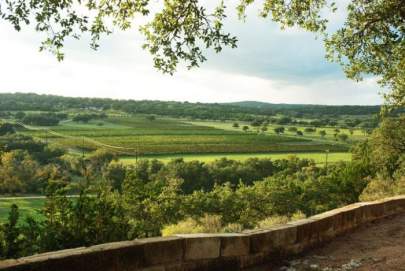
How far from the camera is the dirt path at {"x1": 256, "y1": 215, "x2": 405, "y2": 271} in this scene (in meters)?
6.09

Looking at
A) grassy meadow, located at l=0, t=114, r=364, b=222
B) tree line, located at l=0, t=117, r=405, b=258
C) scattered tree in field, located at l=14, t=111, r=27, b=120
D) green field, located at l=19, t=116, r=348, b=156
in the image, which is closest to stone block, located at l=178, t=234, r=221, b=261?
tree line, located at l=0, t=117, r=405, b=258

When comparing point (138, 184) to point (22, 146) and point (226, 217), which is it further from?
point (22, 146)

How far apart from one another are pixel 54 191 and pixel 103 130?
110m

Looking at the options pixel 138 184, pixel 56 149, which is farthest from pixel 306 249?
pixel 56 149

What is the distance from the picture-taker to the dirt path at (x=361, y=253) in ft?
20.0

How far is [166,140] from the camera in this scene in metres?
102

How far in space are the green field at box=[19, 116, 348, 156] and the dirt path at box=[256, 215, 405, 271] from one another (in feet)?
254

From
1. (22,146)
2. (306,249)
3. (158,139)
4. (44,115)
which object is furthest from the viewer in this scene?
(44,115)

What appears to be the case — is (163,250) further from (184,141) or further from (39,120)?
(39,120)

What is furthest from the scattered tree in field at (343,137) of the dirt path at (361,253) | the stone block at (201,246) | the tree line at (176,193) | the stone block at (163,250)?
the stone block at (163,250)

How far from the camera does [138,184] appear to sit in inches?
348

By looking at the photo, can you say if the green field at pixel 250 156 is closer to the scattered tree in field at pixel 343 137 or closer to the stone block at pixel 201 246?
the scattered tree in field at pixel 343 137

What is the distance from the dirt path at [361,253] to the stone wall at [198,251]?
0.68ft

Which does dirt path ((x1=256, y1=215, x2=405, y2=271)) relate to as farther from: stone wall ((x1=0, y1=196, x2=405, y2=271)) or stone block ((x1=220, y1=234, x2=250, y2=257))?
stone block ((x1=220, y1=234, x2=250, y2=257))
